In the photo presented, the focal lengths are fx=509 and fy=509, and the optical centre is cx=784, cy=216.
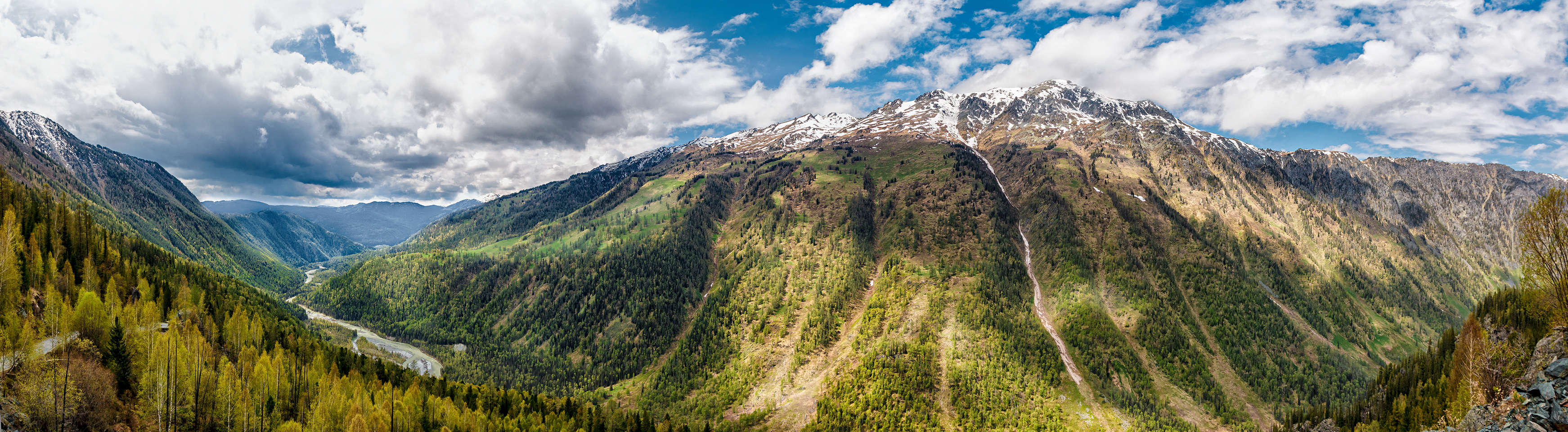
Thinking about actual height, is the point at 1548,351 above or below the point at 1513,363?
above

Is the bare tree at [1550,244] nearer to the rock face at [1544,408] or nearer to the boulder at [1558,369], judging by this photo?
the boulder at [1558,369]

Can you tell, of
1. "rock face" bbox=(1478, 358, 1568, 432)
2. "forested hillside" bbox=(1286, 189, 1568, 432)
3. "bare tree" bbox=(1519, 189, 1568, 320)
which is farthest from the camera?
"bare tree" bbox=(1519, 189, 1568, 320)

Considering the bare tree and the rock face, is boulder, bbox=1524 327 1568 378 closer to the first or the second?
the bare tree

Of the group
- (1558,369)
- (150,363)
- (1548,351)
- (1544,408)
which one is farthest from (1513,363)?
(150,363)

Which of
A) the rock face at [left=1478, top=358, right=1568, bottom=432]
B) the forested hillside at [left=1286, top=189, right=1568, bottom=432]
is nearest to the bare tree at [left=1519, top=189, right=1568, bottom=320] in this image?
the forested hillside at [left=1286, top=189, right=1568, bottom=432]

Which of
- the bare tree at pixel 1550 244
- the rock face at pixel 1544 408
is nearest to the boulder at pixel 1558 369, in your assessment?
the rock face at pixel 1544 408

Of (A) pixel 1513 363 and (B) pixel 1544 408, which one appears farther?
(A) pixel 1513 363

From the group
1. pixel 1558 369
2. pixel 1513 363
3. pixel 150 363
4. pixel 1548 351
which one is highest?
pixel 150 363

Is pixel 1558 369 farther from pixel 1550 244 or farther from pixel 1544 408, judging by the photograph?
pixel 1550 244
